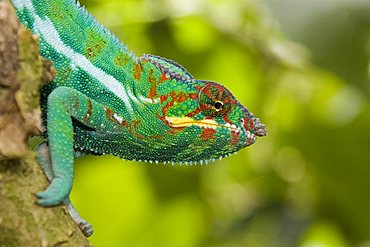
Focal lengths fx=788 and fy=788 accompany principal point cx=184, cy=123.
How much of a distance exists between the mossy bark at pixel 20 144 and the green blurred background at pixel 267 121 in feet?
6.17

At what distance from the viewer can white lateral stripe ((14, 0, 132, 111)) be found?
1.95m

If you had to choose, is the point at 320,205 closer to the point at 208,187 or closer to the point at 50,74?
the point at 208,187

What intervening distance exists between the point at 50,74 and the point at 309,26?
186 centimetres

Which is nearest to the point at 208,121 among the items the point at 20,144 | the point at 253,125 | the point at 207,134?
the point at 207,134

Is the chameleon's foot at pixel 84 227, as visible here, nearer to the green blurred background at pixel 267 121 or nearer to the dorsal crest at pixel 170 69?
the dorsal crest at pixel 170 69

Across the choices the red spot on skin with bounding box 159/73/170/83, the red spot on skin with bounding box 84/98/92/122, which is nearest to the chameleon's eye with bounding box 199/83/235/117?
the red spot on skin with bounding box 159/73/170/83

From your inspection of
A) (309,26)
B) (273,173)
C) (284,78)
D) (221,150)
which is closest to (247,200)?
(273,173)

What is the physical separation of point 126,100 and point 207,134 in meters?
0.23

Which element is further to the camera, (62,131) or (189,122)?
→ (189,122)

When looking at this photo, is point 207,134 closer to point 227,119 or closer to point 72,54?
point 227,119

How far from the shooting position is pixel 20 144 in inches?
62.7

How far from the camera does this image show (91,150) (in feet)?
6.76

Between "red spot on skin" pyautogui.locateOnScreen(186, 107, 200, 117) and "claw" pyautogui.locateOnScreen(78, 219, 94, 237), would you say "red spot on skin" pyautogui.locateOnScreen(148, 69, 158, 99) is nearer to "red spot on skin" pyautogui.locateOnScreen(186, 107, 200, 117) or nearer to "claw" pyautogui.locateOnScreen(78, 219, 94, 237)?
"red spot on skin" pyautogui.locateOnScreen(186, 107, 200, 117)

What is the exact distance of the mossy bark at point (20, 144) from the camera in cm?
158
